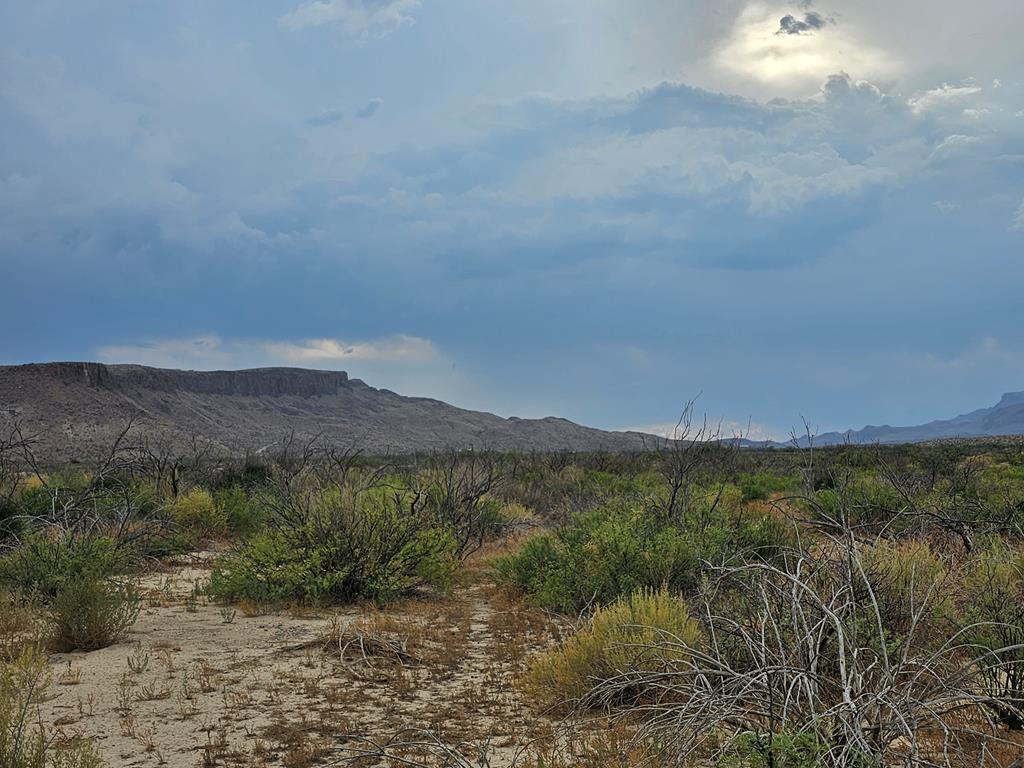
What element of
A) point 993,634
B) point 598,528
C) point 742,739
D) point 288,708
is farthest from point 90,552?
point 993,634

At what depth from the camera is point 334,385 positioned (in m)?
114

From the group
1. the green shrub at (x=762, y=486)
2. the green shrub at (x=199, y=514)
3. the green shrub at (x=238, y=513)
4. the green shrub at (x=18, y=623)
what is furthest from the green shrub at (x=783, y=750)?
the green shrub at (x=762, y=486)

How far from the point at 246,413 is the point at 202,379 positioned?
845cm

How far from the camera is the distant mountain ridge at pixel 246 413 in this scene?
66.6 m

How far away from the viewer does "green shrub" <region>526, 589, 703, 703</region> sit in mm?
6484

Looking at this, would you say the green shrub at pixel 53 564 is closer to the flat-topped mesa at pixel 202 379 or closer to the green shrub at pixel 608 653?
the green shrub at pixel 608 653

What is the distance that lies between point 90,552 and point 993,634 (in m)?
10.5

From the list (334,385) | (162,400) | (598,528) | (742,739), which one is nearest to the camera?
(742,739)

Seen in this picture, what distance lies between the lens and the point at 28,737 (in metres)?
5.53

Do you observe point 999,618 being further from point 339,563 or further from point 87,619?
point 87,619

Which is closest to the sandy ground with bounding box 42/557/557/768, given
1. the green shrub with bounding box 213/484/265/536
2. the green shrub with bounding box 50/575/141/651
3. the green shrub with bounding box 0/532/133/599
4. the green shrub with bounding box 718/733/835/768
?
the green shrub with bounding box 50/575/141/651

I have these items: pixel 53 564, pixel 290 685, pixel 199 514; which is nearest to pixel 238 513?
pixel 199 514

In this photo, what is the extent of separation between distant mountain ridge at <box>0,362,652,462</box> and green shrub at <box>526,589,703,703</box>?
48742 millimetres

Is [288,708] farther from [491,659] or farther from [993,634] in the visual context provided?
[993,634]
